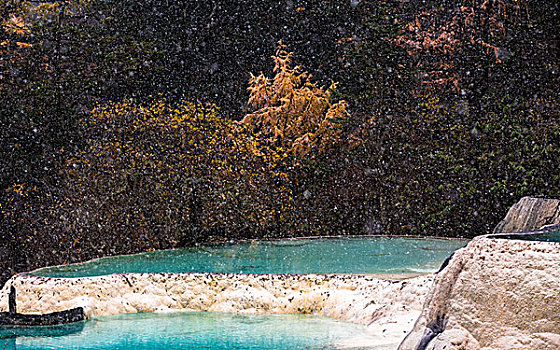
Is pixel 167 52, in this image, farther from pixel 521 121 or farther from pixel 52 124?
pixel 521 121

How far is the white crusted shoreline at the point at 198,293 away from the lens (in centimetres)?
647

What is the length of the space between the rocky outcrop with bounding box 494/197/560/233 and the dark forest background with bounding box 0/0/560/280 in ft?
7.80

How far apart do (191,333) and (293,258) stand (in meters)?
3.07

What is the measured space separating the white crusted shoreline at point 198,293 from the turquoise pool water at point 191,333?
0.20 meters

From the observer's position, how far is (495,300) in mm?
3309

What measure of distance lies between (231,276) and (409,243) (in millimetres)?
3828

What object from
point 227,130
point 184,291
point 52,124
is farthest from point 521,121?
point 52,124

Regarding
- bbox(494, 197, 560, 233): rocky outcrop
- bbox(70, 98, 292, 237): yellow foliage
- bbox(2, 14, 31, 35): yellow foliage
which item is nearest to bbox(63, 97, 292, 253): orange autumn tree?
bbox(70, 98, 292, 237): yellow foliage

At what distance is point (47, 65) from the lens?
1514cm

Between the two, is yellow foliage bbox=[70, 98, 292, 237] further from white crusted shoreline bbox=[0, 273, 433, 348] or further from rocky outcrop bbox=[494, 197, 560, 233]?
rocky outcrop bbox=[494, 197, 560, 233]

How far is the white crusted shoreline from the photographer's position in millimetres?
6469

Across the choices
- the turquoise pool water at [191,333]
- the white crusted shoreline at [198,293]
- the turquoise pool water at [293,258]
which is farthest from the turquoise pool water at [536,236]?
the turquoise pool water at [293,258]

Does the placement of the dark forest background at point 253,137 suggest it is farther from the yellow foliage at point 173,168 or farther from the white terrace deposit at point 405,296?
the white terrace deposit at point 405,296

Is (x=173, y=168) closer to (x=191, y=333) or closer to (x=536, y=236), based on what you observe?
(x=191, y=333)
